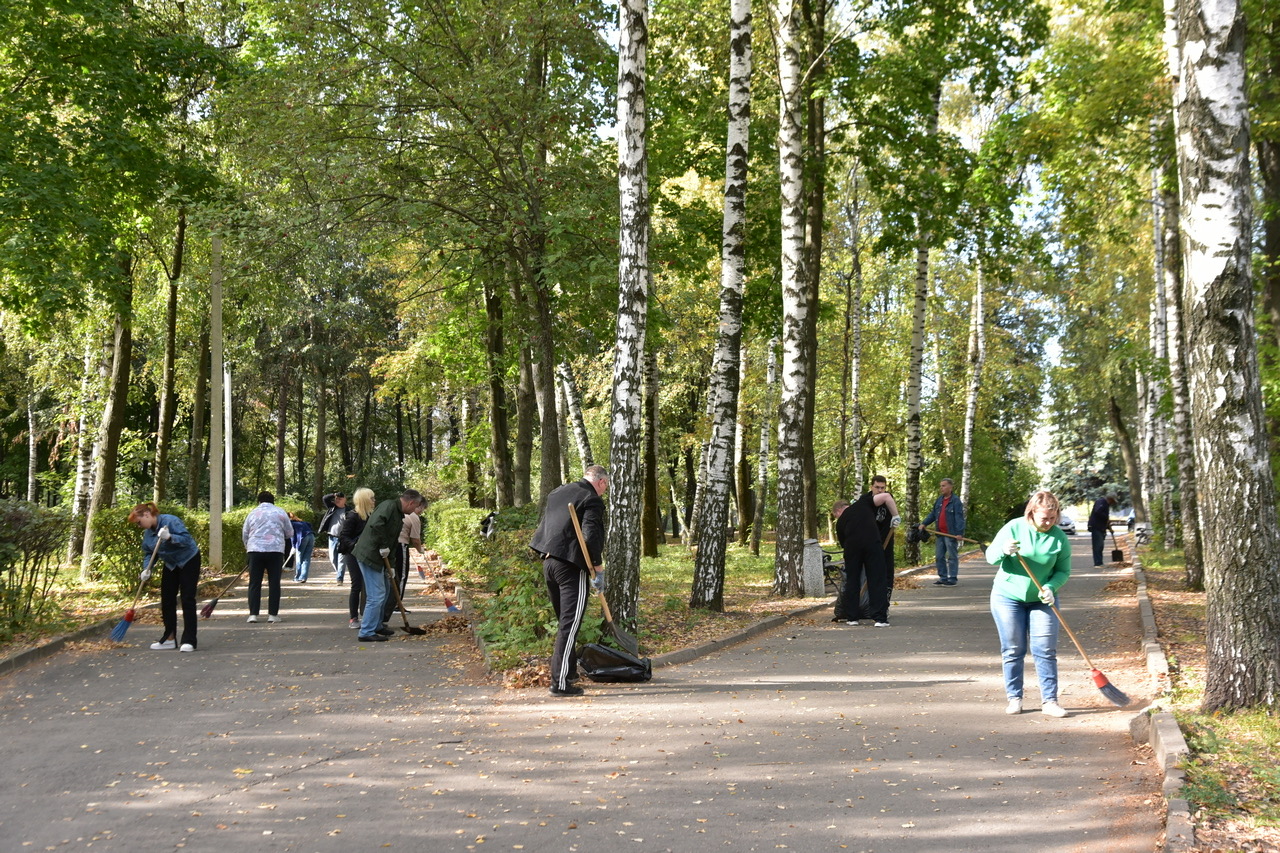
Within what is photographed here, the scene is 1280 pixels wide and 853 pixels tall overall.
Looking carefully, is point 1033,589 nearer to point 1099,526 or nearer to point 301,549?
point 301,549

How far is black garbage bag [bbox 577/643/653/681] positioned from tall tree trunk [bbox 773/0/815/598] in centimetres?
701

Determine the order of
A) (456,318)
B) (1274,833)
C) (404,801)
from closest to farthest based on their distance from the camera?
1. (1274,833)
2. (404,801)
3. (456,318)

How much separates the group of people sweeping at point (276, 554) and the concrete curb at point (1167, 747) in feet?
27.7

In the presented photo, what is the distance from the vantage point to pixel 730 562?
90.8ft

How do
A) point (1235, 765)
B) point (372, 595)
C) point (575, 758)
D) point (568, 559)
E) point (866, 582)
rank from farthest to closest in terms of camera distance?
point (866, 582), point (372, 595), point (568, 559), point (575, 758), point (1235, 765)

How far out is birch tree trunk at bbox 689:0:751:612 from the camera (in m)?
15.0

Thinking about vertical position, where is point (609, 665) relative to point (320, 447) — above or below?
below

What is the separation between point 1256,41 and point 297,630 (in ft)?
47.9

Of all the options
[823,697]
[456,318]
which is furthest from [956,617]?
[456,318]

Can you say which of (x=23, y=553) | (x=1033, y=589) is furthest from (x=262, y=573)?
(x=1033, y=589)

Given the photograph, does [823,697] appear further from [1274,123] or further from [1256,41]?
[1256,41]

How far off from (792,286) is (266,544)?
8053mm

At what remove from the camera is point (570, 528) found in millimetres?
9828

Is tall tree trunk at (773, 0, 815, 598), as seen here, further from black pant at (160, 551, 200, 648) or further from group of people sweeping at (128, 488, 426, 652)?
black pant at (160, 551, 200, 648)
